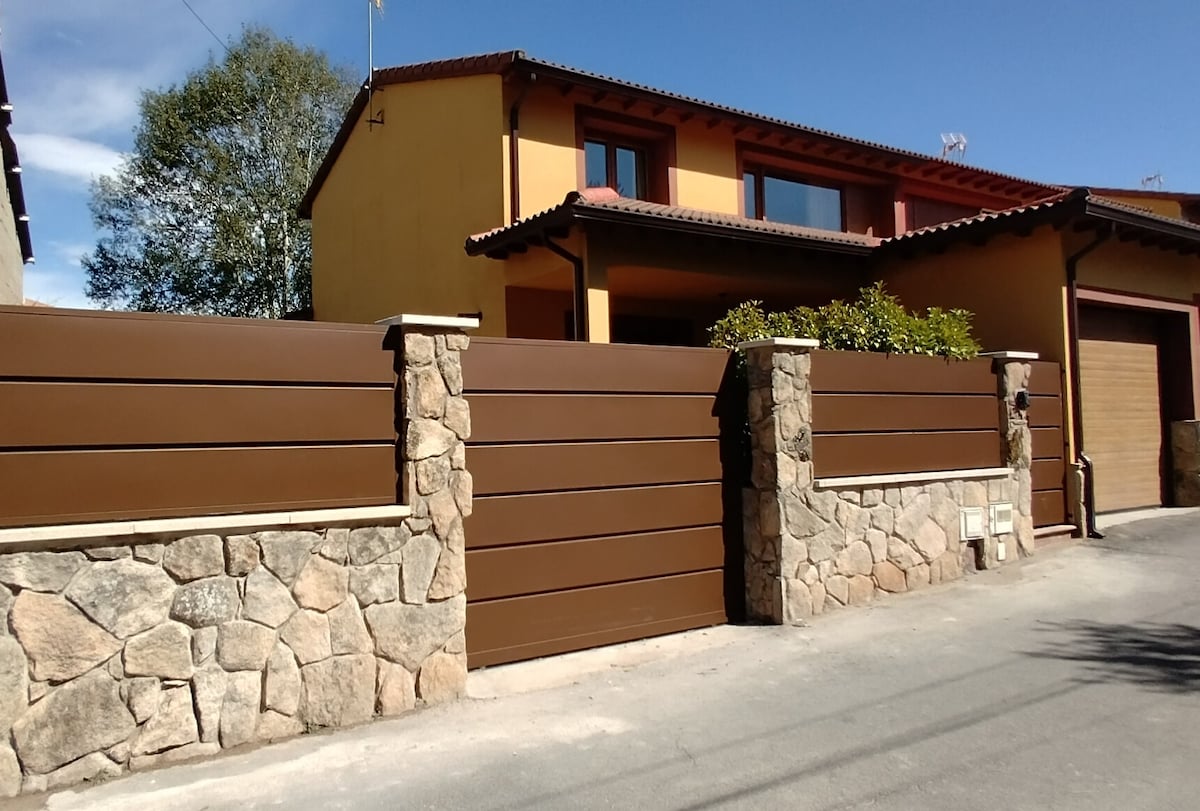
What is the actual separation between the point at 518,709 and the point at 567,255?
240 inches

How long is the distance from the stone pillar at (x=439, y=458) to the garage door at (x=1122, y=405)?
888 centimetres

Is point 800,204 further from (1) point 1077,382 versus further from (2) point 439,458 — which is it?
(2) point 439,458

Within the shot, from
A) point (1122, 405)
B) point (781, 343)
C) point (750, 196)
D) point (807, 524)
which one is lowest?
point (807, 524)

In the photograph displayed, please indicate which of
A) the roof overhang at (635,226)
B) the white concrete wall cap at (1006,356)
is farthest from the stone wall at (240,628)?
the white concrete wall cap at (1006,356)

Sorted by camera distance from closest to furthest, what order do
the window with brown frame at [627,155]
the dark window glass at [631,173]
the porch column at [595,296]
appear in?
the porch column at [595,296] < the window with brown frame at [627,155] < the dark window glass at [631,173]

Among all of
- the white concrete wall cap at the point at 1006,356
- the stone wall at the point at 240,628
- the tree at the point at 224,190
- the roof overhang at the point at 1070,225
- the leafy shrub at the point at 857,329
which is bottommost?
the stone wall at the point at 240,628

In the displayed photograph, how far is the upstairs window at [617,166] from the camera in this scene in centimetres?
1259

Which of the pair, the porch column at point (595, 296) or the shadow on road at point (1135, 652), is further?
the porch column at point (595, 296)

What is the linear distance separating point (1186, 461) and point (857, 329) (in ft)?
24.1

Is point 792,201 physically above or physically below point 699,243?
above

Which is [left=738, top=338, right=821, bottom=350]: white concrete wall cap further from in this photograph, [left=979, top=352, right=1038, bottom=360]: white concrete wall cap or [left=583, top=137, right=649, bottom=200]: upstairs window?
[left=583, top=137, right=649, bottom=200]: upstairs window

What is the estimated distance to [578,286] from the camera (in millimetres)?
9898

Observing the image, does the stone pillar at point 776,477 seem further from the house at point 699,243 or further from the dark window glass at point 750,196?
the dark window glass at point 750,196

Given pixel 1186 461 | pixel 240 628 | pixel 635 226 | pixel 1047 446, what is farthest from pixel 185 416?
pixel 1186 461
